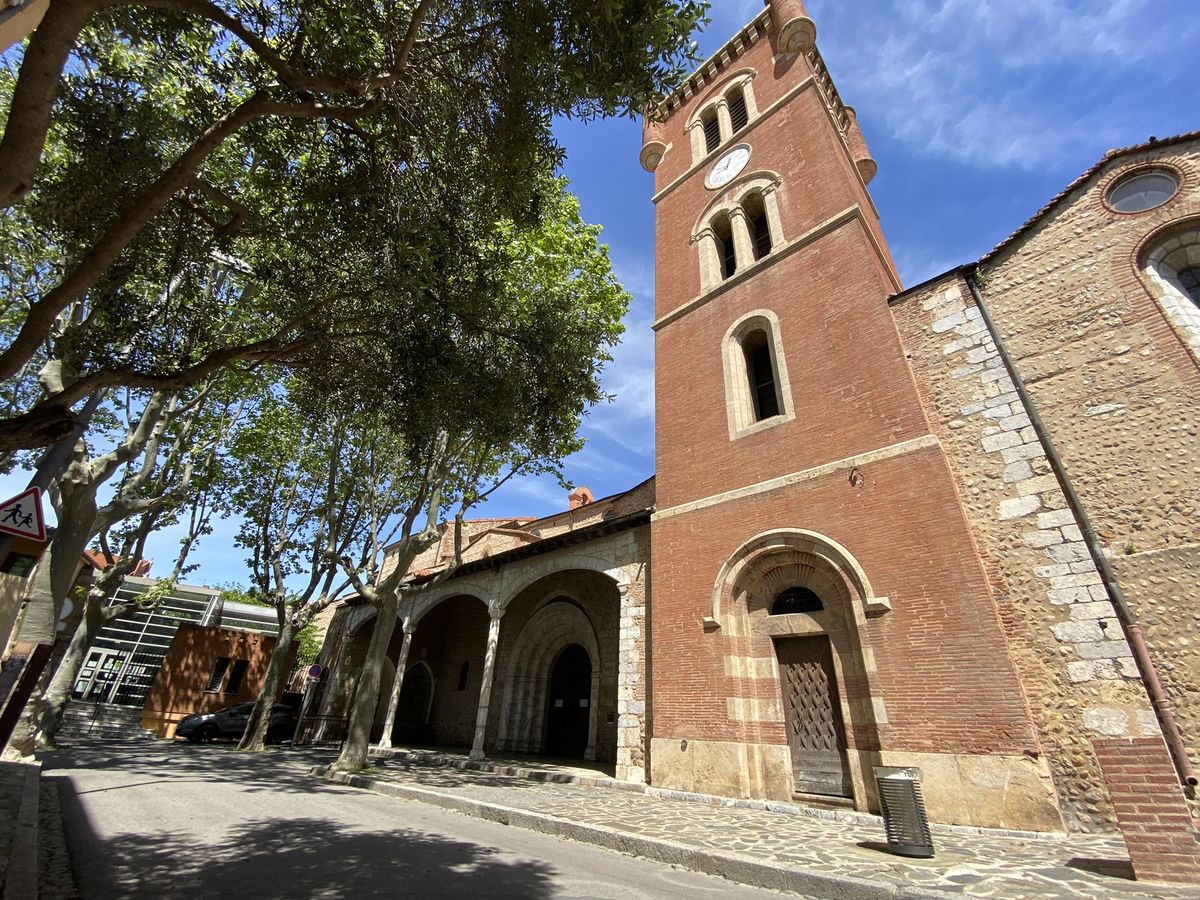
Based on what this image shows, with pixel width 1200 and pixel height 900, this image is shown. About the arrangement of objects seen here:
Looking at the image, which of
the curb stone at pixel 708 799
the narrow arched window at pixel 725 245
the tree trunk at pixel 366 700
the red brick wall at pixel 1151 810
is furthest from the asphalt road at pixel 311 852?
A: the narrow arched window at pixel 725 245

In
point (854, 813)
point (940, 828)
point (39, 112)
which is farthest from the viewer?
point (854, 813)

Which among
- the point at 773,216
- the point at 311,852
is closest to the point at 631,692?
the point at 311,852

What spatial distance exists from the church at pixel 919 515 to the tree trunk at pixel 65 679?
937 centimetres

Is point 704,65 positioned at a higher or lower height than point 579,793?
higher

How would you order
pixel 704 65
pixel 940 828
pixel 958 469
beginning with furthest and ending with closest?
pixel 704 65
pixel 958 469
pixel 940 828

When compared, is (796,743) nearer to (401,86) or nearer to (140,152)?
(401,86)

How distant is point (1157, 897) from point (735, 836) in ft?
10.7

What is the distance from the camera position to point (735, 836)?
5.70m

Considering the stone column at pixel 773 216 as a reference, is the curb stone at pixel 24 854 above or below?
below

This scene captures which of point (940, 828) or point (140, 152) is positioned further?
point (940, 828)

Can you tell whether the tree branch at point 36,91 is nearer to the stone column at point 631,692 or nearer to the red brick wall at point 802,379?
the red brick wall at point 802,379

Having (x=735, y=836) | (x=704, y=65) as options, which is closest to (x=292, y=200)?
(x=735, y=836)

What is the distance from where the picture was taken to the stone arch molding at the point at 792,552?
7840 mm

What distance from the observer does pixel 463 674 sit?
725 inches
